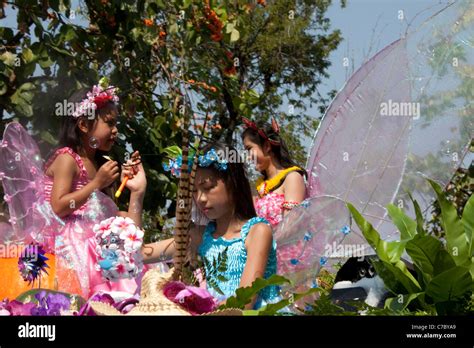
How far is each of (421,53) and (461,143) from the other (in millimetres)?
388

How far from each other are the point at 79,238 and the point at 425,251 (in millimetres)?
1814

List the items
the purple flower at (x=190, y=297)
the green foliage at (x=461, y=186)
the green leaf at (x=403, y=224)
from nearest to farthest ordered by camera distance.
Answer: the purple flower at (x=190, y=297) → the green leaf at (x=403, y=224) → the green foliage at (x=461, y=186)

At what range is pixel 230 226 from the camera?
2.72 m

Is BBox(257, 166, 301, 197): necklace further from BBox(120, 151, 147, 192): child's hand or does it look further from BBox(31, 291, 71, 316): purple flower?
BBox(31, 291, 71, 316): purple flower

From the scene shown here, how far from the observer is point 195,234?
9.27 ft

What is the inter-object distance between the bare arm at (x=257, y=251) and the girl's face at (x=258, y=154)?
1.61 metres

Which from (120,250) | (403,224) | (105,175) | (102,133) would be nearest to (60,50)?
(102,133)

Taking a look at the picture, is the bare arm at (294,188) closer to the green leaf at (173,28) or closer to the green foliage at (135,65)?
the green foliage at (135,65)

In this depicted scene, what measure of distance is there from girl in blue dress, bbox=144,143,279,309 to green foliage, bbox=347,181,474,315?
0.65 meters

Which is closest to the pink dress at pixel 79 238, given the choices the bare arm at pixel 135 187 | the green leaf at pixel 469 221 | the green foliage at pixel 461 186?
the bare arm at pixel 135 187

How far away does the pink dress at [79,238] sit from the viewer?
310cm

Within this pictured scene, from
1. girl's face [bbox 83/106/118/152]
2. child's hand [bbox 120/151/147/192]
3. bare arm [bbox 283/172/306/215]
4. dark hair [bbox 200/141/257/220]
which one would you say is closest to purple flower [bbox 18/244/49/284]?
child's hand [bbox 120/151/147/192]
